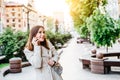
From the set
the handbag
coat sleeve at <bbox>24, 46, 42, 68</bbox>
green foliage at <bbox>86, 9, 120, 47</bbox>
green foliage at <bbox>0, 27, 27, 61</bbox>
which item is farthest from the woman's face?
green foliage at <bbox>0, 27, 27, 61</bbox>

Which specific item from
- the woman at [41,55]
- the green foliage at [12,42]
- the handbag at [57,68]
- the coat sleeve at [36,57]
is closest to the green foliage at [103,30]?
the green foliage at [12,42]

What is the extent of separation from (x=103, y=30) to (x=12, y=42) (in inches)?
256

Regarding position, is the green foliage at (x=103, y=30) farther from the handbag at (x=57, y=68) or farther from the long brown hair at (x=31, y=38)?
the long brown hair at (x=31, y=38)

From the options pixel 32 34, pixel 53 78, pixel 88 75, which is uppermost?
pixel 32 34

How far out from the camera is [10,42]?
82.8ft

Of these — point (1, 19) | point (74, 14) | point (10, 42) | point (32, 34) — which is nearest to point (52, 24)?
point (1, 19)

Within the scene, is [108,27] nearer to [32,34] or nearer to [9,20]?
[32,34]

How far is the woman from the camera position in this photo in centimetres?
626

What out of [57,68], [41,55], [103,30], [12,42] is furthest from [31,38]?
[12,42]

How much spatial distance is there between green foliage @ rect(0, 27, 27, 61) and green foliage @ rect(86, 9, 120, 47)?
16.2 feet

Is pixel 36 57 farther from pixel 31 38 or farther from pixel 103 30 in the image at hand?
pixel 103 30

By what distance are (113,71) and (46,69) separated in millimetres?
10579

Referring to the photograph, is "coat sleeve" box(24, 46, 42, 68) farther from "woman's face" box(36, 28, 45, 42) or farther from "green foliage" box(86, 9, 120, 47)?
"green foliage" box(86, 9, 120, 47)

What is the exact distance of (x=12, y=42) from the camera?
25109 mm
